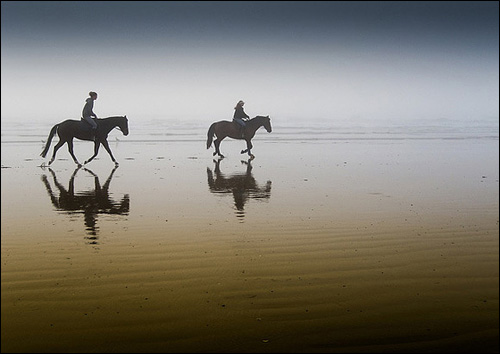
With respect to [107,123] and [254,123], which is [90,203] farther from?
[254,123]

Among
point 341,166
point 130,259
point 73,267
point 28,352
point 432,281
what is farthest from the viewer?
point 341,166

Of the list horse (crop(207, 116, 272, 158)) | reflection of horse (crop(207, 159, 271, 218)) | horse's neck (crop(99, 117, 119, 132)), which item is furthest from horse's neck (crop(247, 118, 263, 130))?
reflection of horse (crop(207, 159, 271, 218))

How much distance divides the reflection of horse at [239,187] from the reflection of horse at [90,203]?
6.46 ft

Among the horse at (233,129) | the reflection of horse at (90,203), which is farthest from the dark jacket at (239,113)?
the reflection of horse at (90,203)

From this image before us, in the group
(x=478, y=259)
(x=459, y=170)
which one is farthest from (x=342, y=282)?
(x=459, y=170)

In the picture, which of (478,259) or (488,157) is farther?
(488,157)

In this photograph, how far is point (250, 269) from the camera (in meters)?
5.17

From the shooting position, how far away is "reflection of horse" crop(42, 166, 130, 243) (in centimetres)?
787

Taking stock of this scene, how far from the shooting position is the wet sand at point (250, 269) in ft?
11.8

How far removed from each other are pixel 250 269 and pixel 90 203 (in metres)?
5.09

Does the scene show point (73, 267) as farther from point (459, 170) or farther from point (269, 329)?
point (459, 170)

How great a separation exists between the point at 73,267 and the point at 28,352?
73.8 inches

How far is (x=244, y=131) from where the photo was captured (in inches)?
786

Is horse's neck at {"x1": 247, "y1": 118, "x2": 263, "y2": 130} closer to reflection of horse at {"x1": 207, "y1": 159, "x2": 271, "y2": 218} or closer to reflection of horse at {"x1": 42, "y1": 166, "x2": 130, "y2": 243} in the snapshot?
reflection of horse at {"x1": 207, "y1": 159, "x2": 271, "y2": 218}
